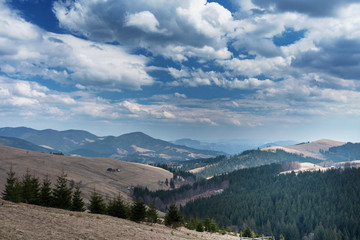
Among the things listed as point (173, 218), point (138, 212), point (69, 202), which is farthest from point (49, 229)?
point (173, 218)

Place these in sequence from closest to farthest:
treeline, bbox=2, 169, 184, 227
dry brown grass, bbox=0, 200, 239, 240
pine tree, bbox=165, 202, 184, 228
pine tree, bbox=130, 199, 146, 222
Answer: dry brown grass, bbox=0, 200, 239, 240
pine tree, bbox=130, 199, 146, 222
treeline, bbox=2, 169, 184, 227
pine tree, bbox=165, 202, 184, 228

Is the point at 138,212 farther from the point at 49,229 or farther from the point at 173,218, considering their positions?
the point at 49,229

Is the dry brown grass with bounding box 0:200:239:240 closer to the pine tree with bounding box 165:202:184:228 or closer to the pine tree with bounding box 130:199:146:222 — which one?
the pine tree with bounding box 130:199:146:222

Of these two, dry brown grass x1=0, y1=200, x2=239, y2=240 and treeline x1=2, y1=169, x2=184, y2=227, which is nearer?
dry brown grass x1=0, y1=200, x2=239, y2=240

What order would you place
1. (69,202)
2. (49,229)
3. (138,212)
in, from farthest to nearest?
(69,202), (138,212), (49,229)

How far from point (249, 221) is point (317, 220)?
46018mm

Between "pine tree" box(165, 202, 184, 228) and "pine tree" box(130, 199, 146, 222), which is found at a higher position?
"pine tree" box(130, 199, 146, 222)

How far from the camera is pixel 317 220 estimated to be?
182875 mm

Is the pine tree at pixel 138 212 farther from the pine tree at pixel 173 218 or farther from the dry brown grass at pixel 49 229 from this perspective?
the dry brown grass at pixel 49 229

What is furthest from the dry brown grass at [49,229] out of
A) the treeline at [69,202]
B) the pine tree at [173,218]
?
the pine tree at [173,218]

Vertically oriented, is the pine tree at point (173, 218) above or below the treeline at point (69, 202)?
below

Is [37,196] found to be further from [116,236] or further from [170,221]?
[116,236]

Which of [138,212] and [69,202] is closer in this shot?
[138,212]

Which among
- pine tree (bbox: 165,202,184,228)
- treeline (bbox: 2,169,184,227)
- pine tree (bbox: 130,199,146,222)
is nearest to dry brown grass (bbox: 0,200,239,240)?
pine tree (bbox: 130,199,146,222)
